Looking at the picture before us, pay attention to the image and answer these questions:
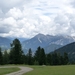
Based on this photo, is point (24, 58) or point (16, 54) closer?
point (16, 54)

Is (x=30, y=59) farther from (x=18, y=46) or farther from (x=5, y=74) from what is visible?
(x=5, y=74)

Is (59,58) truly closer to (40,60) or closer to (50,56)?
(50,56)

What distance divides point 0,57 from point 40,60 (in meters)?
20.9

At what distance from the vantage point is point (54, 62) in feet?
432

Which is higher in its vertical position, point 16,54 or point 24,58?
point 24,58

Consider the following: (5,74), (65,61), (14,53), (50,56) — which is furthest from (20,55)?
(5,74)

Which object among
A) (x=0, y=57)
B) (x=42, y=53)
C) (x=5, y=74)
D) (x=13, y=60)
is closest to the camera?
(x=5, y=74)

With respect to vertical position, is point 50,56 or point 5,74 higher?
point 50,56

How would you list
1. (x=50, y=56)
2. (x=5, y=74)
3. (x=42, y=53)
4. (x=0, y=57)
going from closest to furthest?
1. (x=5, y=74)
2. (x=0, y=57)
3. (x=42, y=53)
4. (x=50, y=56)

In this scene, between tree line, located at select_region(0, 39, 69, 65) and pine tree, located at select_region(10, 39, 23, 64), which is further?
tree line, located at select_region(0, 39, 69, 65)

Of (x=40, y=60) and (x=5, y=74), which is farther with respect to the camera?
(x=40, y=60)

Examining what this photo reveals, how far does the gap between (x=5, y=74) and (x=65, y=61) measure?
95628 millimetres

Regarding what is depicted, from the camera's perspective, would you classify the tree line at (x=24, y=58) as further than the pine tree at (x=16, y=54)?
Yes

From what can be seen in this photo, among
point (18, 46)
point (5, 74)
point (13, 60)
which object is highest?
point (18, 46)
